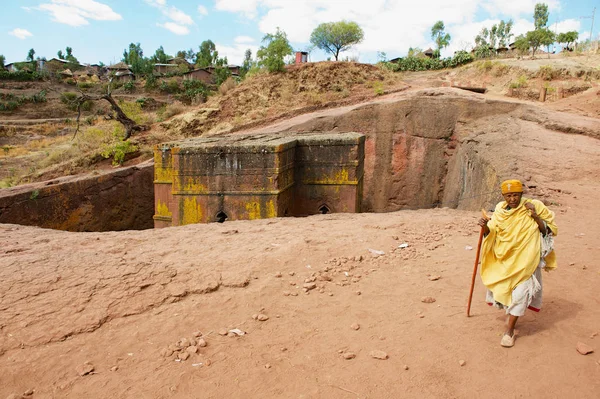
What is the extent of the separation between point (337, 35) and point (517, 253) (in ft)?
88.0

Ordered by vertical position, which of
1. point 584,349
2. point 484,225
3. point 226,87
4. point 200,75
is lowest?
point 584,349

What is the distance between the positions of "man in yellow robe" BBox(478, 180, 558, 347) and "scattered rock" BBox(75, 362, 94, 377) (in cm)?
265

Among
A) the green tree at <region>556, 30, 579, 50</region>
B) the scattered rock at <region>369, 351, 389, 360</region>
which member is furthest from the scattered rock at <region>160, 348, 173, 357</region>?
the green tree at <region>556, 30, 579, 50</region>

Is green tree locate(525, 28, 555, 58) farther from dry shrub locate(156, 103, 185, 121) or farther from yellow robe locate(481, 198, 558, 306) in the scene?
yellow robe locate(481, 198, 558, 306)

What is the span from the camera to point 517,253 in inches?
118

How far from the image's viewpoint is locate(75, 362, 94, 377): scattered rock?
268 centimetres

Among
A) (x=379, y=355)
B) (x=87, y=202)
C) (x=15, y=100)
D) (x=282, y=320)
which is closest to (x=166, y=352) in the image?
(x=282, y=320)

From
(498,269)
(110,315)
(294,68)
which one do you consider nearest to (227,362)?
(110,315)

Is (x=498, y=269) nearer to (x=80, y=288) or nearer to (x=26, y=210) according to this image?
(x=80, y=288)

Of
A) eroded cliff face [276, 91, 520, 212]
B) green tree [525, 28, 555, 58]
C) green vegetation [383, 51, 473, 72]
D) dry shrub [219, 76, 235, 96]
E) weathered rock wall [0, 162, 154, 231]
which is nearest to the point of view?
weathered rock wall [0, 162, 154, 231]

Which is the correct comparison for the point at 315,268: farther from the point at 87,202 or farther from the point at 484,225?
the point at 87,202

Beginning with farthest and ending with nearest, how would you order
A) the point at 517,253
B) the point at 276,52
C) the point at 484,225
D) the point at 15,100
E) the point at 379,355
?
the point at 15,100 < the point at 276,52 < the point at 484,225 < the point at 517,253 < the point at 379,355

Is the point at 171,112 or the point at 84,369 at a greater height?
the point at 171,112

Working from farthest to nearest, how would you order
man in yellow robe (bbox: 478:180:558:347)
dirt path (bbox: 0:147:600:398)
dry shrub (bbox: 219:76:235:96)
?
dry shrub (bbox: 219:76:235:96) → man in yellow robe (bbox: 478:180:558:347) → dirt path (bbox: 0:147:600:398)
